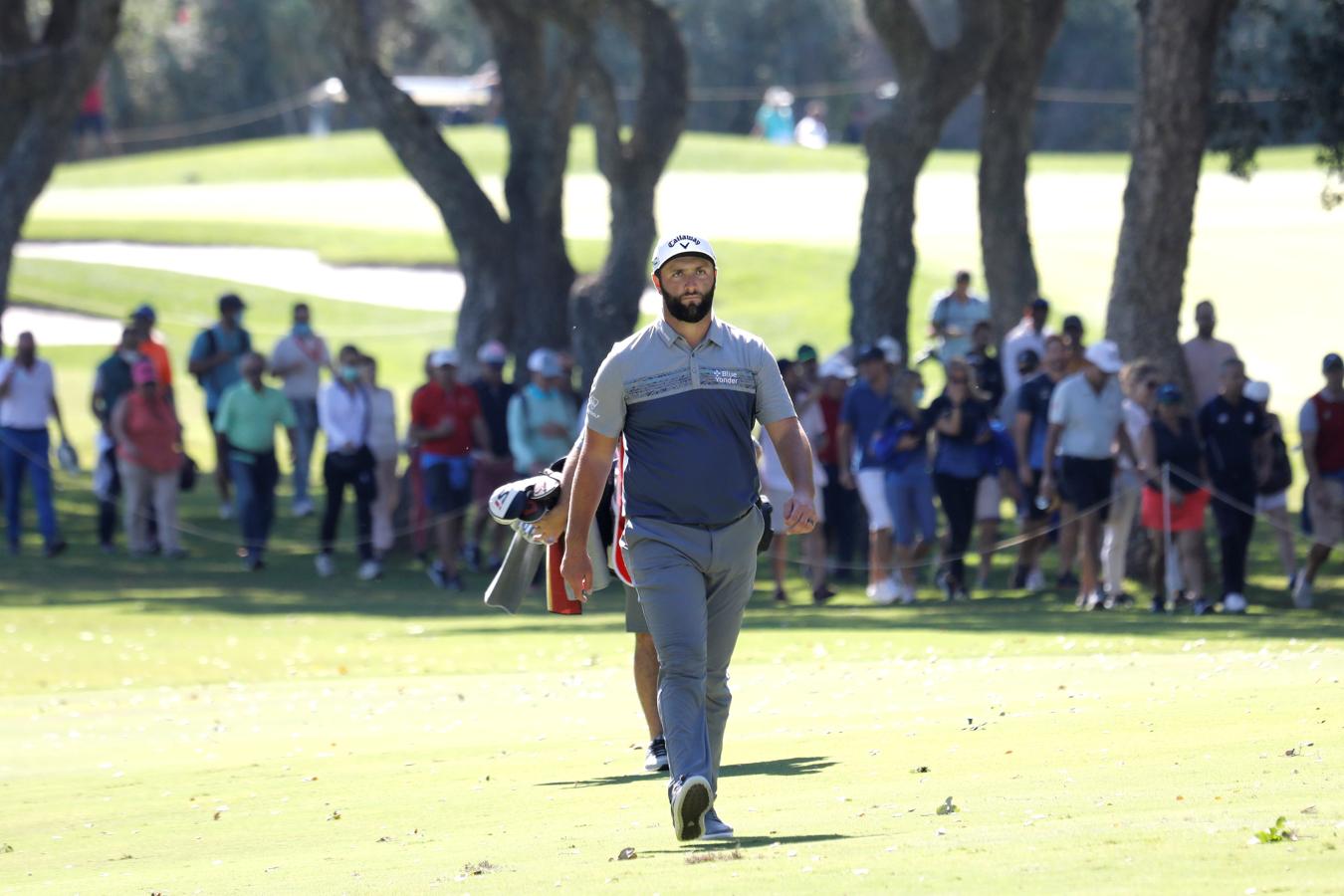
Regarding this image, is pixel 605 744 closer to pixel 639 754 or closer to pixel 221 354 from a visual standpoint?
pixel 639 754

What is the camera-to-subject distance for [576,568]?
27.5 ft

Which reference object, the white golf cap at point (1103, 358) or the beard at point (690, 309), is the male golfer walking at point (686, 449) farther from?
the white golf cap at point (1103, 358)

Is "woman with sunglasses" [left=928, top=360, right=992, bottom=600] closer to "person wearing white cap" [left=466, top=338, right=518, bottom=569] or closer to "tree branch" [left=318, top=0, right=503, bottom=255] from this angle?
"person wearing white cap" [left=466, top=338, right=518, bottom=569]

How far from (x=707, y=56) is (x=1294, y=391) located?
49.9 m

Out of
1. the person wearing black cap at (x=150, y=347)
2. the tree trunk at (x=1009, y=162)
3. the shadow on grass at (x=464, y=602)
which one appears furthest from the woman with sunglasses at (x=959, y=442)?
the person wearing black cap at (x=150, y=347)

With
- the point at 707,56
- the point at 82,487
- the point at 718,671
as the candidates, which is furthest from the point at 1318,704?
the point at 707,56

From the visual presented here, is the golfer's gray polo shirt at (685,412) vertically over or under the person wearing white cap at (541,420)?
over

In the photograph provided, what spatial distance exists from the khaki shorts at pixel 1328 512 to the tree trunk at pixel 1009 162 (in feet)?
27.2

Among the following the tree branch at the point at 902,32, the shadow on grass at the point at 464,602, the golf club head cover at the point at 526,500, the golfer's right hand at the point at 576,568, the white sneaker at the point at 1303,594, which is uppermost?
the tree branch at the point at 902,32

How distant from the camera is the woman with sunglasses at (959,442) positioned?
18984mm

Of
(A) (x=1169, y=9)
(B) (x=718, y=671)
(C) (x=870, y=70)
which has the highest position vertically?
(C) (x=870, y=70)

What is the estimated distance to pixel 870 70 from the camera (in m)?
81.9

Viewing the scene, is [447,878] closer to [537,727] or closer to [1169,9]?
[537,727]

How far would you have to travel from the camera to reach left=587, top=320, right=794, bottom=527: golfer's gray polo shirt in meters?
8.06
